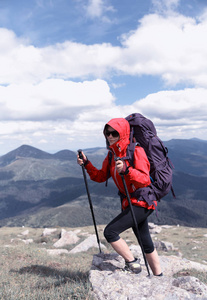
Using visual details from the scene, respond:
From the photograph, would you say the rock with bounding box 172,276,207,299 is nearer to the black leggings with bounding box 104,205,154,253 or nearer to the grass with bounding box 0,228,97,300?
the black leggings with bounding box 104,205,154,253

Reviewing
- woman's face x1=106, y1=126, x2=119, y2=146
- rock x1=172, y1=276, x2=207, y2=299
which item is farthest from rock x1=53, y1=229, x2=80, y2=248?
woman's face x1=106, y1=126, x2=119, y2=146

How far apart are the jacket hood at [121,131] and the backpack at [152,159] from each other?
146 millimetres

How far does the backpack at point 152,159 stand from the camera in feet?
17.4

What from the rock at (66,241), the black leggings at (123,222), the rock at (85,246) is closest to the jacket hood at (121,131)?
the black leggings at (123,222)

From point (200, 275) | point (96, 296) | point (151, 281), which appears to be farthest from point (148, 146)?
point (200, 275)

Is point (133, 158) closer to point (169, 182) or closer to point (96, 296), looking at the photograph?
point (169, 182)

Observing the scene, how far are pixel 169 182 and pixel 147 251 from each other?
1955mm

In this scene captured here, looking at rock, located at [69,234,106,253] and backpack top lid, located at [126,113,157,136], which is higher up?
backpack top lid, located at [126,113,157,136]

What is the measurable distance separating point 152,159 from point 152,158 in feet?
0.09

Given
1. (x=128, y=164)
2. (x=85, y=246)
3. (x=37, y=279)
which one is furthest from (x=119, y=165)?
(x=85, y=246)

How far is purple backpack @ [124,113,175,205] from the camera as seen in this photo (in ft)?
17.4

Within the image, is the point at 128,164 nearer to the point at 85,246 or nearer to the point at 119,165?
the point at 119,165

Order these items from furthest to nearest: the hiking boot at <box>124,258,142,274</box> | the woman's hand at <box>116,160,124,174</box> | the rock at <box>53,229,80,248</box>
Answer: the rock at <box>53,229,80,248</box> → the hiking boot at <box>124,258,142,274</box> → the woman's hand at <box>116,160,124,174</box>

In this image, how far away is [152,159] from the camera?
5328mm
